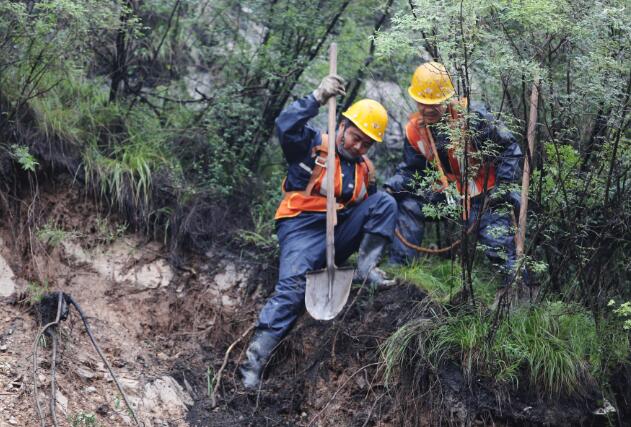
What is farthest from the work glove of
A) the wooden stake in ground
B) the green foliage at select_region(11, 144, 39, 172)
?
the green foliage at select_region(11, 144, 39, 172)

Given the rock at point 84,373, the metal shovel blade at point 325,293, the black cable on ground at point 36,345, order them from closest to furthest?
1. the black cable on ground at point 36,345
2. the rock at point 84,373
3. the metal shovel blade at point 325,293

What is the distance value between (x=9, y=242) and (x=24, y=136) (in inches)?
33.8

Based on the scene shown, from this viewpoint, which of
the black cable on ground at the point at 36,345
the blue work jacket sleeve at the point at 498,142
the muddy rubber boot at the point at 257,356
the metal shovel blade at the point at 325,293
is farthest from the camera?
the muddy rubber boot at the point at 257,356

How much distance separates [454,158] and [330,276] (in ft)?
4.13

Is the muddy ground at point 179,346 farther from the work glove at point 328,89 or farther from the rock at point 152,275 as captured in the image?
the work glove at point 328,89

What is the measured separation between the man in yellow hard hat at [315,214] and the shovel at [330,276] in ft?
0.40

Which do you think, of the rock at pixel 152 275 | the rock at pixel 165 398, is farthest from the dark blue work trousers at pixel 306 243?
the rock at pixel 152 275

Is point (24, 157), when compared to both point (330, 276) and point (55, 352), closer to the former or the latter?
point (55, 352)

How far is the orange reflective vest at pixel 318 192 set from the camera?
6.18 m

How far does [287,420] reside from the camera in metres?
5.78

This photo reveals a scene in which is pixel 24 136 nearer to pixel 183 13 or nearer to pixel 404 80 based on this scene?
pixel 183 13

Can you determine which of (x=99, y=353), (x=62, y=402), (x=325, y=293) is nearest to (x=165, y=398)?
(x=99, y=353)

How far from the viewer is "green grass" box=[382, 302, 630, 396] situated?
5.33 m

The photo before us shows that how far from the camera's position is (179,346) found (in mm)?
6355
